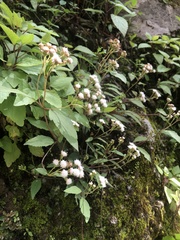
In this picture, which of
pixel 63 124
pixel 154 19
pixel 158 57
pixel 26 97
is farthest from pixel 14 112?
pixel 154 19

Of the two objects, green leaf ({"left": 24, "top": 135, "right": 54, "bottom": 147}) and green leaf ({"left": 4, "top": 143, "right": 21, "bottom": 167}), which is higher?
green leaf ({"left": 24, "top": 135, "right": 54, "bottom": 147})

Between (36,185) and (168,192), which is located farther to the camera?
(168,192)

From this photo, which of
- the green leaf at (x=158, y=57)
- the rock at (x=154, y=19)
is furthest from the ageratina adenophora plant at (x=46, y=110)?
the rock at (x=154, y=19)

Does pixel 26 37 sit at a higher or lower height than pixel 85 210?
higher

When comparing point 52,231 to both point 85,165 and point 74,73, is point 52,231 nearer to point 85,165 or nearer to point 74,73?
point 85,165

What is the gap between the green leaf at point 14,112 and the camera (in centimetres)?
112

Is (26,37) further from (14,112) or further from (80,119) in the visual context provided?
(80,119)

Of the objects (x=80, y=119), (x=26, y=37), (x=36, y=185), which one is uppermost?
(x=26, y=37)

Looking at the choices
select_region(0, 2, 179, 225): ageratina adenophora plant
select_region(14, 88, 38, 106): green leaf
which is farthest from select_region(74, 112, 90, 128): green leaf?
select_region(14, 88, 38, 106): green leaf

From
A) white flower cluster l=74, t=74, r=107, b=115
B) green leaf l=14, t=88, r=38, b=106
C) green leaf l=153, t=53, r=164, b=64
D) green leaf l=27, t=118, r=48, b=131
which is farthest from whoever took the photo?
green leaf l=153, t=53, r=164, b=64

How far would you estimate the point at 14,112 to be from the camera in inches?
44.6

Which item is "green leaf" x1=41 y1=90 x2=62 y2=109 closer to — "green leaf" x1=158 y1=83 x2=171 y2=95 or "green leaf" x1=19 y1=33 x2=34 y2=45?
"green leaf" x1=19 y1=33 x2=34 y2=45

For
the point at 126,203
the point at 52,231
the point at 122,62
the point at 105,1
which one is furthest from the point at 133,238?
the point at 105,1

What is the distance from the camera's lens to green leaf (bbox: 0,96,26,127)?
3.67 feet
